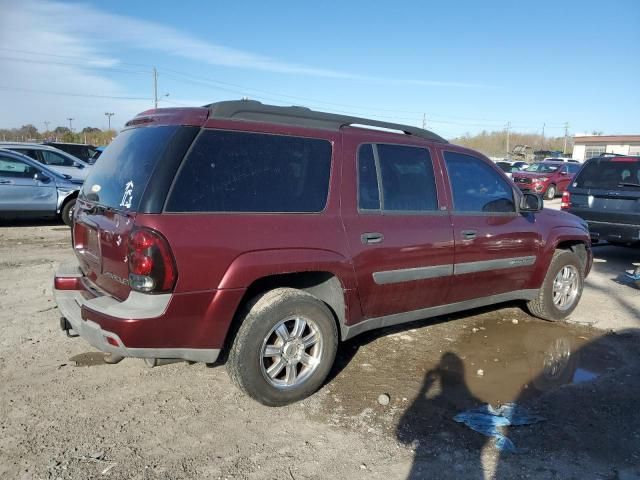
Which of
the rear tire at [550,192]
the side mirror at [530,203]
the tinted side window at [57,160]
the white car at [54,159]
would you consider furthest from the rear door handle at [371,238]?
the rear tire at [550,192]

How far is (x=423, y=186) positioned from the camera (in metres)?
4.31

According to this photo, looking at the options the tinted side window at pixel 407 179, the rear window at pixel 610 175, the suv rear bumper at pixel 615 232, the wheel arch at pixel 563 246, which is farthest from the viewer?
the rear window at pixel 610 175

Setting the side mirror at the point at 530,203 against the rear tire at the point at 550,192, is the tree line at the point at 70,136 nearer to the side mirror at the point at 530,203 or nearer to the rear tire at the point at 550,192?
the rear tire at the point at 550,192

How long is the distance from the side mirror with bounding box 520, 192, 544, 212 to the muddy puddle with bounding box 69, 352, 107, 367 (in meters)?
4.00

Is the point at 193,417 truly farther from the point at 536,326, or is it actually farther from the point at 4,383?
the point at 536,326

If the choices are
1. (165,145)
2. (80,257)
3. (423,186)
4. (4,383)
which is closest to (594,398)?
(423,186)

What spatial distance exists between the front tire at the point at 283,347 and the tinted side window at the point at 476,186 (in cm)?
171

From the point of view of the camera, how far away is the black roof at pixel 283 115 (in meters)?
3.38

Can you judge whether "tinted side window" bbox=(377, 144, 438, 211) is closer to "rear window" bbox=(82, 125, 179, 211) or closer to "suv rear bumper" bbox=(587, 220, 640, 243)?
"rear window" bbox=(82, 125, 179, 211)

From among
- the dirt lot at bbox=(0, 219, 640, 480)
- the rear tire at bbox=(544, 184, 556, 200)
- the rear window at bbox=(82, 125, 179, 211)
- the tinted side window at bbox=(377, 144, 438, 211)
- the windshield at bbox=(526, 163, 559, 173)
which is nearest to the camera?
the dirt lot at bbox=(0, 219, 640, 480)

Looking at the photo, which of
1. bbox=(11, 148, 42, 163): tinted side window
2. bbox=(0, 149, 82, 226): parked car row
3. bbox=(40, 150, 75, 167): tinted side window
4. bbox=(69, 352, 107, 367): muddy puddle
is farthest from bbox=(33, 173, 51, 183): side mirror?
bbox=(69, 352, 107, 367): muddy puddle

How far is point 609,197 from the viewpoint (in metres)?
8.46

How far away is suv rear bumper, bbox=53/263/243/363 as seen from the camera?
2.97 meters

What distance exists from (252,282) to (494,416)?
1.86 meters
